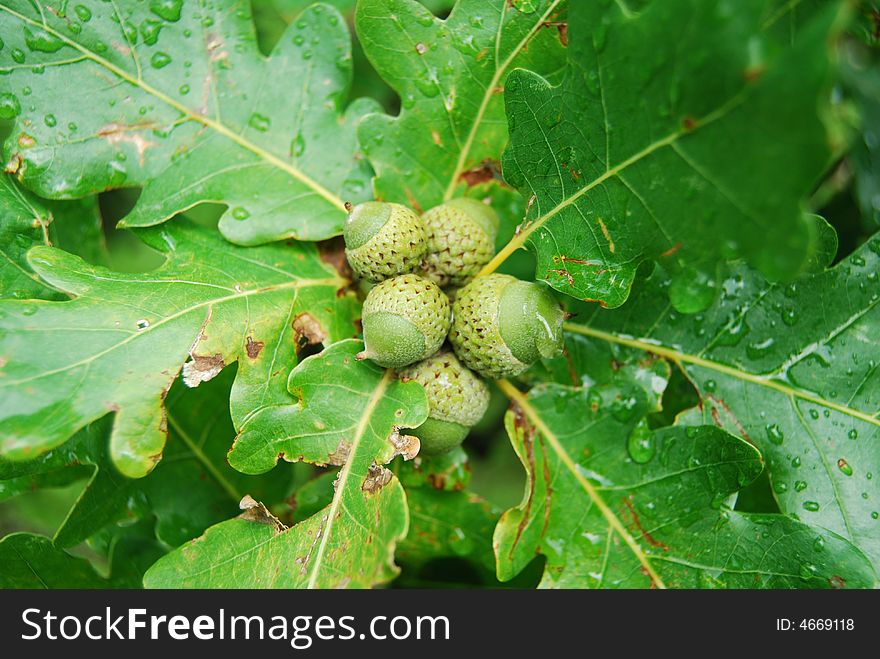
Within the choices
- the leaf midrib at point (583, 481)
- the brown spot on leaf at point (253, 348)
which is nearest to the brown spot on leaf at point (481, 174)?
the leaf midrib at point (583, 481)

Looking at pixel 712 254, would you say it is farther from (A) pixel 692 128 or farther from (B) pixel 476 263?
(B) pixel 476 263

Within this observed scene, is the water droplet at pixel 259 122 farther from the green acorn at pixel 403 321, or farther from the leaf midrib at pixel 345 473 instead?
the leaf midrib at pixel 345 473

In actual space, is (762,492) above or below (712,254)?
below

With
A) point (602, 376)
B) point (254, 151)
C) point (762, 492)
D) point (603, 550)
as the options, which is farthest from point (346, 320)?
point (762, 492)

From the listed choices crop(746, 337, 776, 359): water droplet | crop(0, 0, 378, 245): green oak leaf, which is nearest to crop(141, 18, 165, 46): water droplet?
crop(0, 0, 378, 245): green oak leaf

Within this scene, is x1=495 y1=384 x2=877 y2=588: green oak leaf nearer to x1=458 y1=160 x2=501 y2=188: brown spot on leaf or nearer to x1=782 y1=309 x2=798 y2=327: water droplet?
x1=782 y1=309 x2=798 y2=327: water droplet

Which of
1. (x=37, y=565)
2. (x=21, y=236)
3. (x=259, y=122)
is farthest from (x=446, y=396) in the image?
(x=37, y=565)

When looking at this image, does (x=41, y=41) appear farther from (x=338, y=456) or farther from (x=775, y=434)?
(x=775, y=434)
